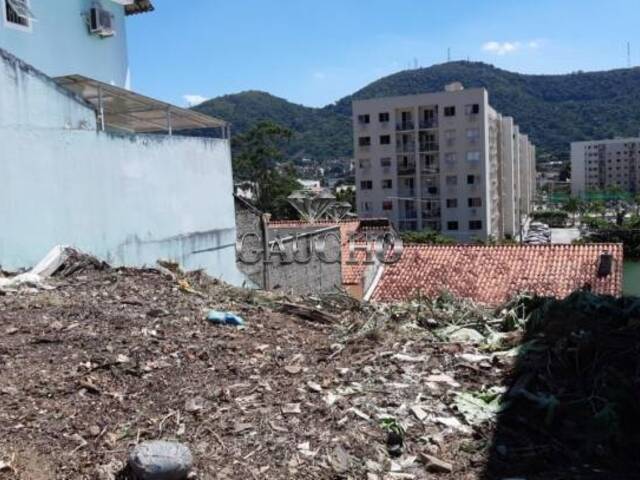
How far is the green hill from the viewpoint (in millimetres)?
137375

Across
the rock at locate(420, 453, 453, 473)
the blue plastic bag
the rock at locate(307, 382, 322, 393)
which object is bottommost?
the rock at locate(420, 453, 453, 473)

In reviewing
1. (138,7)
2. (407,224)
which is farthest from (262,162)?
(138,7)

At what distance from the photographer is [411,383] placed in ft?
16.6

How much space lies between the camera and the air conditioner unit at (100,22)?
1417 cm

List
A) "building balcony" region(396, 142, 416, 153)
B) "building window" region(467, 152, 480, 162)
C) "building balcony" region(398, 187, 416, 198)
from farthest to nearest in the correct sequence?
"building balcony" region(398, 187, 416, 198)
"building balcony" region(396, 142, 416, 153)
"building window" region(467, 152, 480, 162)

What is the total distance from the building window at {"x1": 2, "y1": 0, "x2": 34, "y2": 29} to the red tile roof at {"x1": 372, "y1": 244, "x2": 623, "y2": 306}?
9341 mm

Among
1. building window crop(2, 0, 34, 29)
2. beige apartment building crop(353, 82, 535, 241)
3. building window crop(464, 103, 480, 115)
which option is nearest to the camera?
building window crop(2, 0, 34, 29)

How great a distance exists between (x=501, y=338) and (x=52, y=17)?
1142cm

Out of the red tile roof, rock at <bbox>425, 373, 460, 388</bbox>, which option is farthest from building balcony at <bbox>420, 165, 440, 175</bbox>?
rock at <bbox>425, 373, 460, 388</bbox>

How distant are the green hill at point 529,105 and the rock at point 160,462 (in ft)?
410

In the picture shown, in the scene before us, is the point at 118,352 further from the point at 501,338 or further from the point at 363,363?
the point at 501,338

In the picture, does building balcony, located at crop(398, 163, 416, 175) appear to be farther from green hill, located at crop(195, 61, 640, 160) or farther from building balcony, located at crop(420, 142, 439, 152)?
green hill, located at crop(195, 61, 640, 160)

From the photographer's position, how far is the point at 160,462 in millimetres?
3643

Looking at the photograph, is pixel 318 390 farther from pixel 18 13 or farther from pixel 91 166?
pixel 18 13
